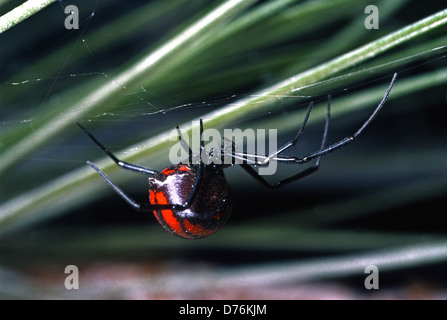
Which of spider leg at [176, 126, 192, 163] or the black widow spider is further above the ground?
spider leg at [176, 126, 192, 163]

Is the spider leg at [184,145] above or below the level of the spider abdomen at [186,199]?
above

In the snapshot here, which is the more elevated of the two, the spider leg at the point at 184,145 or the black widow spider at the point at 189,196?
the spider leg at the point at 184,145

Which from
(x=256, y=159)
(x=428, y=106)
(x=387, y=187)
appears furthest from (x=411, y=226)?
(x=256, y=159)

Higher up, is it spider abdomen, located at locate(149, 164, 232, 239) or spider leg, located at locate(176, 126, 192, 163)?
spider leg, located at locate(176, 126, 192, 163)

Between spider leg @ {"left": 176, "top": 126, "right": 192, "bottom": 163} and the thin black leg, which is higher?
spider leg @ {"left": 176, "top": 126, "right": 192, "bottom": 163}

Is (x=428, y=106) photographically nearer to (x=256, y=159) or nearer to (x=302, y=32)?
(x=302, y=32)

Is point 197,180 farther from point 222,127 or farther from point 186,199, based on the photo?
point 222,127
